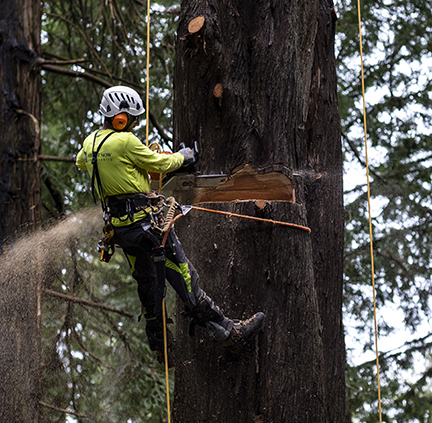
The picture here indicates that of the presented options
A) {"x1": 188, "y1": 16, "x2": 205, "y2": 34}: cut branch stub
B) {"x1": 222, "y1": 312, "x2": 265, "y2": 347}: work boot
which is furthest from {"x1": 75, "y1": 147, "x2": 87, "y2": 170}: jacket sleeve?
{"x1": 222, "y1": 312, "x2": 265, "y2": 347}: work boot

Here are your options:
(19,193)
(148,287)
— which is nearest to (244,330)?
(148,287)

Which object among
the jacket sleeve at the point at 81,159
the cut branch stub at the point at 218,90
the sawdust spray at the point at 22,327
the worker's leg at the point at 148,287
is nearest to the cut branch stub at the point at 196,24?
the cut branch stub at the point at 218,90

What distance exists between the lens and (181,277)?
3576mm

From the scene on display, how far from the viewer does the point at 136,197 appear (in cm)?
362

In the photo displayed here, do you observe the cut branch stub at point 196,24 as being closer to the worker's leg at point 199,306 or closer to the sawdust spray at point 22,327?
the worker's leg at point 199,306

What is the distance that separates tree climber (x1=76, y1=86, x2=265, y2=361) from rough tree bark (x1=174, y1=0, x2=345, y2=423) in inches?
6.4

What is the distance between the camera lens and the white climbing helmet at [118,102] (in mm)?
3594

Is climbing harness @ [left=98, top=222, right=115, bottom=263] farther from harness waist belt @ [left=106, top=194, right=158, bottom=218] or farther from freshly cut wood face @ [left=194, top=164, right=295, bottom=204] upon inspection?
freshly cut wood face @ [left=194, top=164, right=295, bottom=204]

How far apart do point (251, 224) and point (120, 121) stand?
3.47 ft

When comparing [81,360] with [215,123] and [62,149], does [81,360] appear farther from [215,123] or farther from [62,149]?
[215,123]

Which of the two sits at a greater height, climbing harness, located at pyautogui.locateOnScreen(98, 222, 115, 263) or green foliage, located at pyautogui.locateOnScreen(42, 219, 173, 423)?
climbing harness, located at pyautogui.locateOnScreen(98, 222, 115, 263)

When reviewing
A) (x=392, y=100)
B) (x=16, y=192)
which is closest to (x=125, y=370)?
(x=16, y=192)

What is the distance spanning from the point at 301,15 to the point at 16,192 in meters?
3.74

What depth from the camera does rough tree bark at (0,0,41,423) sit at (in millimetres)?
Result: 6145
